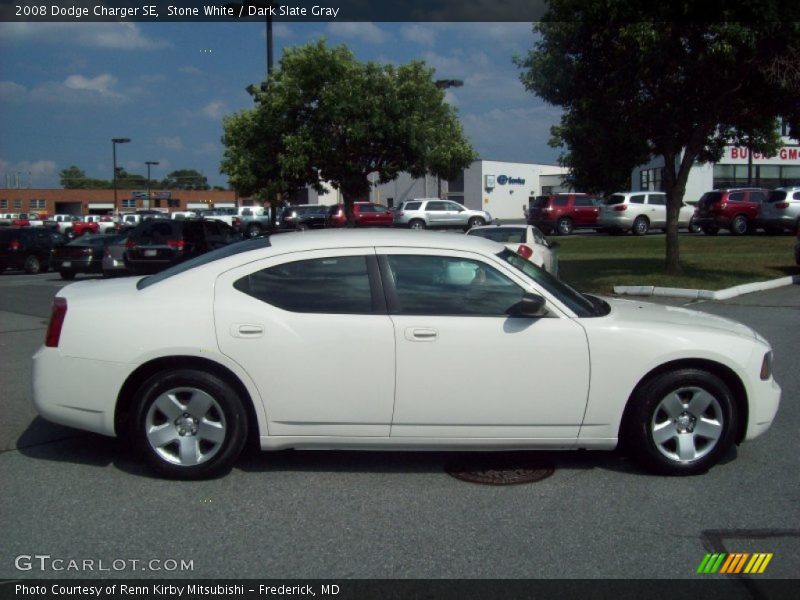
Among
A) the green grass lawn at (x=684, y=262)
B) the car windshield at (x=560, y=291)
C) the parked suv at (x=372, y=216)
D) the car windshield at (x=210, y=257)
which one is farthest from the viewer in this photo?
the parked suv at (x=372, y=216)

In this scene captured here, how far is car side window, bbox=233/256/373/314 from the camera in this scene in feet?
17.3

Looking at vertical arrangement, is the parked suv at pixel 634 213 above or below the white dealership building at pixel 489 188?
below

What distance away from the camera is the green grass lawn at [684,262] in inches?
640

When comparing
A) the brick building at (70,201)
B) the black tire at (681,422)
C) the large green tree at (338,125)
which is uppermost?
the brick building at (70,201)

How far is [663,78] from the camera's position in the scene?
14859 mm

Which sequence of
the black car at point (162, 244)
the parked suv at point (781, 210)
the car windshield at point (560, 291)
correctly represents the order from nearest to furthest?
the car windshield at point (560, 291) → the black car at point (162, 244) → the parked suv at point (781, 210)

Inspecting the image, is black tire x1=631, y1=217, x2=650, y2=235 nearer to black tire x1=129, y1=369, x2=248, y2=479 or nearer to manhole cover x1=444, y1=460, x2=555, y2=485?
manhole cover x1=444, y1=460, x2=555, y2=485

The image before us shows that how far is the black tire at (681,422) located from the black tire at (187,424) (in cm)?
252

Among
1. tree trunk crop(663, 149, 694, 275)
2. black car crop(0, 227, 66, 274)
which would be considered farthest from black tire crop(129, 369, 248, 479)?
black car crop(0, 227, 66, 274)

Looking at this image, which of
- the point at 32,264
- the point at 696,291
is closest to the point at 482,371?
the point at 696,291

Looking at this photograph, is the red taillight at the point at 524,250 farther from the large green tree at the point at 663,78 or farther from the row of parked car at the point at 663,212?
the row of parked car at the point at 663,212

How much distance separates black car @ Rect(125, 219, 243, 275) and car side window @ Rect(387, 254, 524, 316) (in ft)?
52.6

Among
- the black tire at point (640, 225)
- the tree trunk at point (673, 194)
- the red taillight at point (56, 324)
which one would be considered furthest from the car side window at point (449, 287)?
the black tire at point (640, 225)

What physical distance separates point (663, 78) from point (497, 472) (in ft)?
37.5
